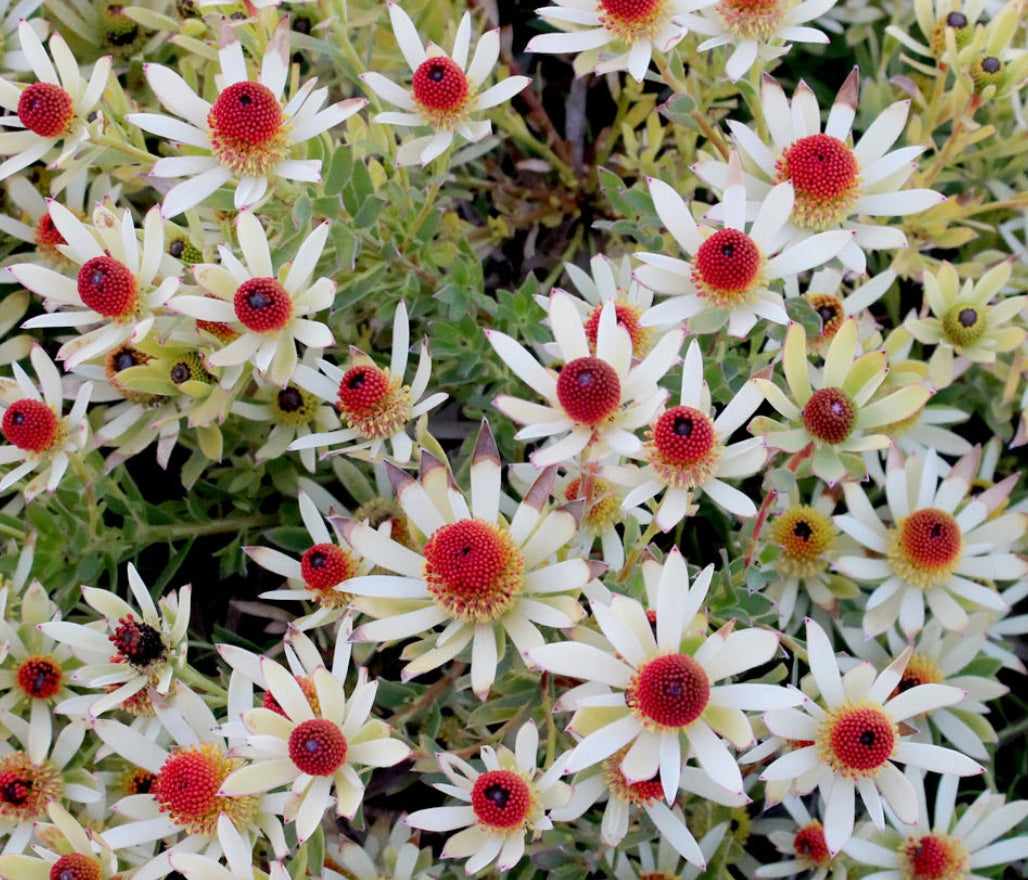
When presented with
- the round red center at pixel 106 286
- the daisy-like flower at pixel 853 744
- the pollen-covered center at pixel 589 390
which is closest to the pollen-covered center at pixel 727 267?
the pollen-covered center at pixel 589 390

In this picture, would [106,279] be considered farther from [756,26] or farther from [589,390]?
[756,26]

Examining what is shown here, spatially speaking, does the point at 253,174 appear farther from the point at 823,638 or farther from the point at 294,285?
the point at 823,638

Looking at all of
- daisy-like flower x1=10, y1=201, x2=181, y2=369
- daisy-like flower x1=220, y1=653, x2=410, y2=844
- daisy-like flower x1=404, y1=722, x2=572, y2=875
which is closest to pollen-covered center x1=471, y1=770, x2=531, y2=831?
daisy-like flower x1=404, y1=722, x2=572, y2=875

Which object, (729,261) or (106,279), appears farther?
(106,279)

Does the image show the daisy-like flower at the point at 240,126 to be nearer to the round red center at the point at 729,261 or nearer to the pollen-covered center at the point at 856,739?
the round red center at the point at 729,261

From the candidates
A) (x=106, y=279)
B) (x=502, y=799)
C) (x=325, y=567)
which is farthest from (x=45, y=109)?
(x=502, y=799)

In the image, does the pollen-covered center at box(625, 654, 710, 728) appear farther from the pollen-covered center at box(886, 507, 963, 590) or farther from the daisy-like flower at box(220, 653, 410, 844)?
the pollen-covered center at box(886, 507, 963, 590)

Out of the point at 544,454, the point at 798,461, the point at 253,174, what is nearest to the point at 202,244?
the point at 253,174

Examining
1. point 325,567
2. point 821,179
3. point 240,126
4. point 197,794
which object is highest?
point 821,179
